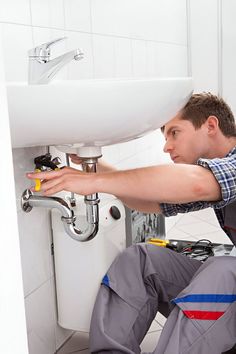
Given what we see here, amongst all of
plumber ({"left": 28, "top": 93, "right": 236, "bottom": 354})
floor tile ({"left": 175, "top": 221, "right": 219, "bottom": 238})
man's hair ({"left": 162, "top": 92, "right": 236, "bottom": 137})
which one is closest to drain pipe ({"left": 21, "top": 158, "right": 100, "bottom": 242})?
plumber ({"left": 28, "top": 93, "right": 236, "bottom": 354})

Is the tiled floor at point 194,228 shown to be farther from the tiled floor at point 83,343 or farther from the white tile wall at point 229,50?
the white tile wall at point 229,50

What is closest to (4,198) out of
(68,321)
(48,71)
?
(48,71)

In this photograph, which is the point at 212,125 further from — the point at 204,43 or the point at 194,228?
the point at 204,43

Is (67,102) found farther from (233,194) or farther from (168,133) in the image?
(168,133)

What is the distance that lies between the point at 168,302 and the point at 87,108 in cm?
83

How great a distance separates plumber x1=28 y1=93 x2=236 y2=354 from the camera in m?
1.14

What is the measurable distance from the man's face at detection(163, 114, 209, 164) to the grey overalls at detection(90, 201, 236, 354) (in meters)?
0.20

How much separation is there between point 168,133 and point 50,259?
57 cm

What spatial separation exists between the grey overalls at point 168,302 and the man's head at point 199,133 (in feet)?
0.66

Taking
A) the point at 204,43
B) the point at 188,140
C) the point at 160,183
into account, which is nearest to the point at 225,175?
the point at 160,183

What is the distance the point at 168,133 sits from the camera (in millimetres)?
1545

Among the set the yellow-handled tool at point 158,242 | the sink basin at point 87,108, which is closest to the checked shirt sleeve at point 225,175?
the sink basin at point 87,108

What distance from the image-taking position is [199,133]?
1.50 meters

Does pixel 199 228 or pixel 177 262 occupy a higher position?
pixel 177 262
